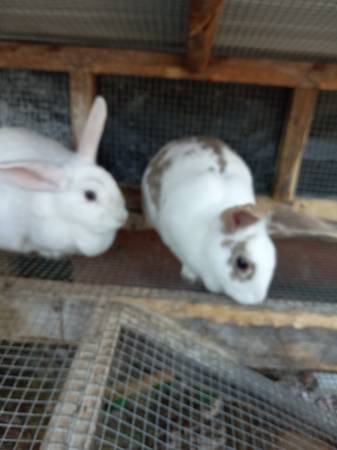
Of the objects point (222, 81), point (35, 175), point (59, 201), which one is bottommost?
point (59, 201)

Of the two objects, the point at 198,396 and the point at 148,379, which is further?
the point at 198,396

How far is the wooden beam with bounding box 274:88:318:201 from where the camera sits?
2477 millimetres

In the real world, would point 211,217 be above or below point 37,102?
below

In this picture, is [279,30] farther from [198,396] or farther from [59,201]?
[198,396]

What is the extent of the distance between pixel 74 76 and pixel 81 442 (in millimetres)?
1938

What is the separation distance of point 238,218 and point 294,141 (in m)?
0.96

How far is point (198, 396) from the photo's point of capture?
1.78 metres

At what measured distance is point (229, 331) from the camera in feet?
6.25

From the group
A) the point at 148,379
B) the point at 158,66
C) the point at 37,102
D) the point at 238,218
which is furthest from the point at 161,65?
Answer: the point at 148,379

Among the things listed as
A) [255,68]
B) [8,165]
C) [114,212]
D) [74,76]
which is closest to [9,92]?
[74,76]

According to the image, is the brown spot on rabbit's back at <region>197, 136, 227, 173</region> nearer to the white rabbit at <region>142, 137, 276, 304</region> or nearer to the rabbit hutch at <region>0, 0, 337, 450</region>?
the white rabbit at <region>142, 137, 276, 304</region>

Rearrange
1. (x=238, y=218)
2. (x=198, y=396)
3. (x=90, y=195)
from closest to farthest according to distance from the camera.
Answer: (x=198, y=396)
(x=238, y=218)
(x=90, y=195)

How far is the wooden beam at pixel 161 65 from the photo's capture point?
93.2 inches

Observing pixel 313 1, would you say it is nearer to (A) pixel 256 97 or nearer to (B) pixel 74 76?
(A) pixel 256 97
